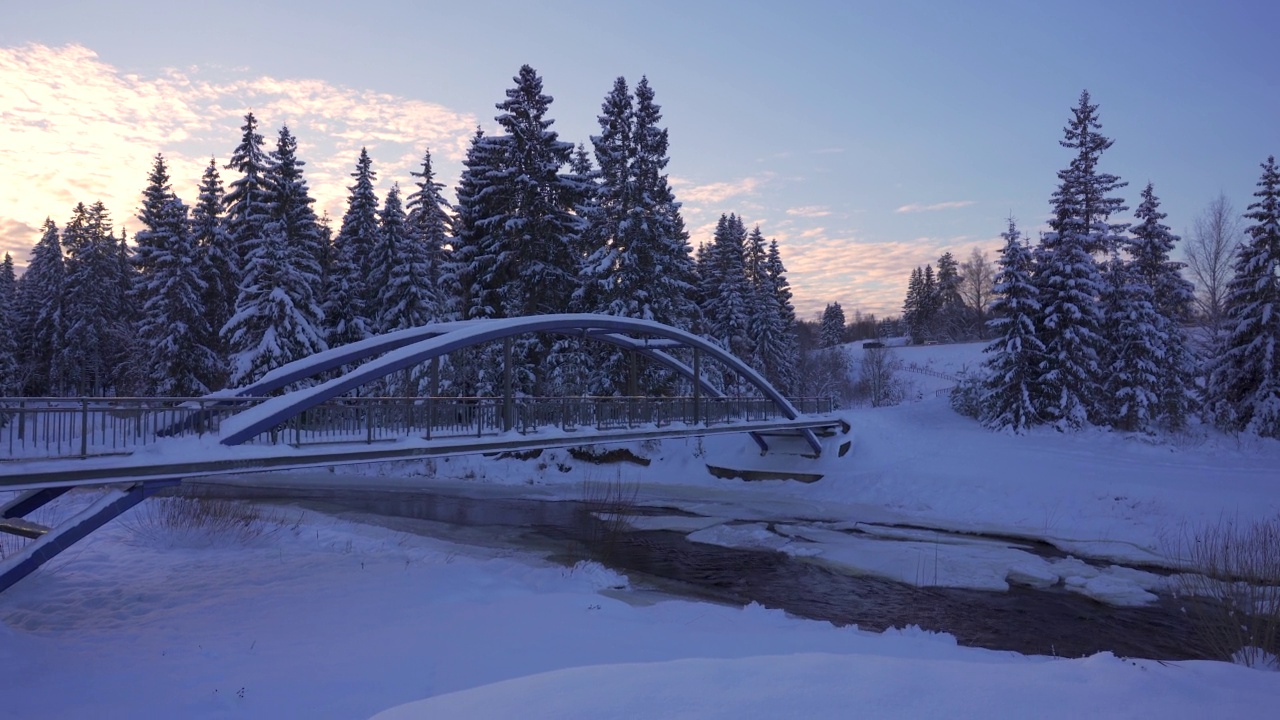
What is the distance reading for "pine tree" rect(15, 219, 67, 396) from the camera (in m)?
49.5

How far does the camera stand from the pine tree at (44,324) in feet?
162

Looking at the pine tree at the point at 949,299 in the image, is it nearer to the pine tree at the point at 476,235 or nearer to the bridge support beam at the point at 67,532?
the pine tree at the point at 476,235

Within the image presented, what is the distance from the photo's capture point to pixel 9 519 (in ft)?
A: 41.9

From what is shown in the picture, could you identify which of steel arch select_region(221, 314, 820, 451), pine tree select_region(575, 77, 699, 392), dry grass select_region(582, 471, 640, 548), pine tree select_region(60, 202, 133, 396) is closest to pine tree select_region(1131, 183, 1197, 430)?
steel arch select_region(221, 314, 820, 451)

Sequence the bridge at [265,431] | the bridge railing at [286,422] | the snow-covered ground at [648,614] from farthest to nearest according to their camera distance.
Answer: the bridge railing at [286,422] → the bridge at [265,431] → the snow-covered ground at [648,614]

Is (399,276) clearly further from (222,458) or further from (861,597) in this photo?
(861,597)

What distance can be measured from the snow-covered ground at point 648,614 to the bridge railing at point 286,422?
240 cm

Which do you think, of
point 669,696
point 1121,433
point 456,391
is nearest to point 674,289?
point 456,391

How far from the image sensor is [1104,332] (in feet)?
113

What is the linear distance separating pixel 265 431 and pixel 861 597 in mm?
11593

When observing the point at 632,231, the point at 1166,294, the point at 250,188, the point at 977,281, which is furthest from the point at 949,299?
the point at 250,188

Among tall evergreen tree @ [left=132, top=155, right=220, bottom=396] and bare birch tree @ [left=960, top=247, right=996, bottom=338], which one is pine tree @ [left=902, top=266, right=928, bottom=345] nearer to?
bare birch tree @ [left=960, top=247, right=996, bottom=338]

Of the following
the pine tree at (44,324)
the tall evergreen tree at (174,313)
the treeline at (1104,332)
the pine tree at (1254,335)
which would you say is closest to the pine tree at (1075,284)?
the treeline at (1104,332)

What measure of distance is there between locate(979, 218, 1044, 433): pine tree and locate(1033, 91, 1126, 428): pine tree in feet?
1.91
